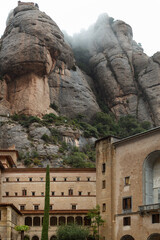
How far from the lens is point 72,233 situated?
157ft

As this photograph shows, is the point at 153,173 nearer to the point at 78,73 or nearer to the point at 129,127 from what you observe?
the point at 129,127

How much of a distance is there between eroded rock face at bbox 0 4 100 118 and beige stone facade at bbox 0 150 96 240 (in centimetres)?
3461

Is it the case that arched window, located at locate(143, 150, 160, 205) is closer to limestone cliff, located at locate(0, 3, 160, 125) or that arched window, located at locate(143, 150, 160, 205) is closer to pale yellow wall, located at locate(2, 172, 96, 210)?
pale yellow wall, located at locate(2, 172, 96, 210)

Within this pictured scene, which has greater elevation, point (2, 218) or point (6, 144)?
point (6, 144)

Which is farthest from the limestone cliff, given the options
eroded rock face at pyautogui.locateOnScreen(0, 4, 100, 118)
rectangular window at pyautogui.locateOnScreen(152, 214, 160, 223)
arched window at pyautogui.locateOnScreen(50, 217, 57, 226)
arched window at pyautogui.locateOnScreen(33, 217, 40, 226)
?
rectangular window at pyautogui.locateOnScreen(152, 214, 160, 223)

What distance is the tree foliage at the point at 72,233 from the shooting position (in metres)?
47.9

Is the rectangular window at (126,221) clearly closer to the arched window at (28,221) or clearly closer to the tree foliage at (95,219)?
the tree foliage at (95,219)

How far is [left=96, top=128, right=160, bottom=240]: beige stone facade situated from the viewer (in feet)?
147

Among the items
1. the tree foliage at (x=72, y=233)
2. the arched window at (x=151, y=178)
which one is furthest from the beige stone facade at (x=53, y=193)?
the arched window at (x=151, y=178)

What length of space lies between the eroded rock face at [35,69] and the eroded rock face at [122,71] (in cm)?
990

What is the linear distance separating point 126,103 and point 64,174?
55205mm

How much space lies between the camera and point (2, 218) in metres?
45.8

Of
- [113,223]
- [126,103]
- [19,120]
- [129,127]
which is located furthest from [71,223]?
[126,103]

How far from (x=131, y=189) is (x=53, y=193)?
14.3m
